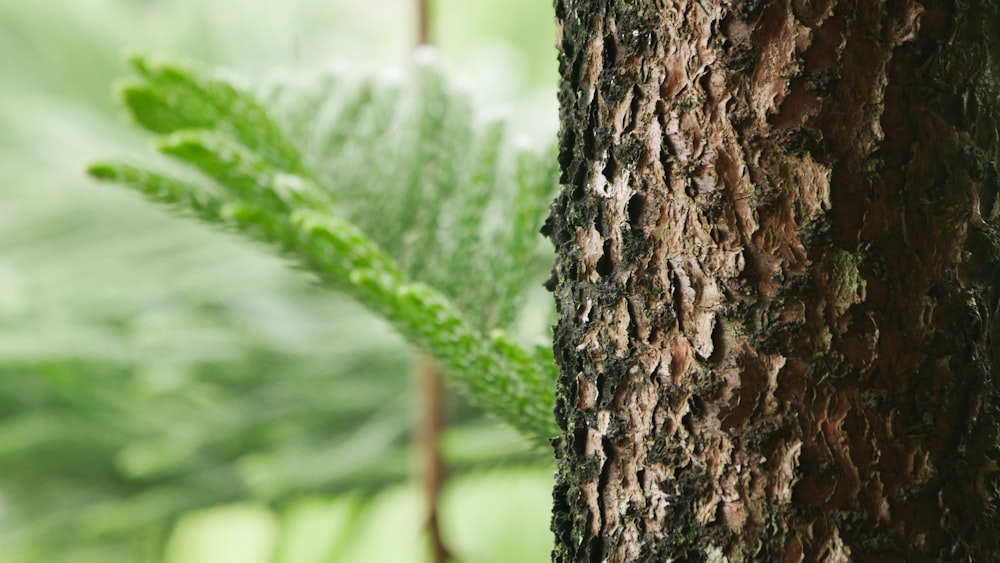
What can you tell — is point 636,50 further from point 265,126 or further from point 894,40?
point 265,126

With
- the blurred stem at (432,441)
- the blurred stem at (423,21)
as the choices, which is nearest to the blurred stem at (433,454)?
the blurred stem at (432,441)

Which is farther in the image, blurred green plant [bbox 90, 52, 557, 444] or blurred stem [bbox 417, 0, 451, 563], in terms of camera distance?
blurred stem [bbox 417, 0, 451, 563]

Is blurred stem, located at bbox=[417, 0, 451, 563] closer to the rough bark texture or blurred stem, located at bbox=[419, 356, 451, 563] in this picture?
blurred stem, located at bbox=[419, 356, 451, 563]

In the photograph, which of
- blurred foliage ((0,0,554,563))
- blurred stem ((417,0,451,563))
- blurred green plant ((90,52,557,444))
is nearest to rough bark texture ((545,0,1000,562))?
blurred green plant ((90,52,557,444))

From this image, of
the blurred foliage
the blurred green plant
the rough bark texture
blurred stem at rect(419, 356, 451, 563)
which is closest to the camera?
the rough bark texture

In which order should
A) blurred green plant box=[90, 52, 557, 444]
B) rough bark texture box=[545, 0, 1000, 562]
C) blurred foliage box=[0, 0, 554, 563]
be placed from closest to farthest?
rough bark texture box=[545, 0, 1000, 562]
blurred green plant box=[90, 52, 557, 444]
blurred foliage box=[0, 0, 554, 563]

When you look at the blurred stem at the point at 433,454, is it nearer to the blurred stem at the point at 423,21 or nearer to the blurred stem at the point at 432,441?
the blurred stem at the point at 432,441

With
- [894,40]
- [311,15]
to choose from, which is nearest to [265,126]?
[894,40]
